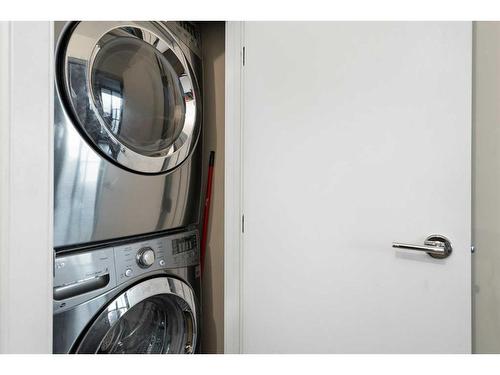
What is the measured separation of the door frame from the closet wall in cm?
20

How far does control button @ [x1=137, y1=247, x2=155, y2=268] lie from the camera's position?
1.11m

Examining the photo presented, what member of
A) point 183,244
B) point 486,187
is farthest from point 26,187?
point 486,187

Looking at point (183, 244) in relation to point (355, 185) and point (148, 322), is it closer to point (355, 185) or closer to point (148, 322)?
point (148, 322)

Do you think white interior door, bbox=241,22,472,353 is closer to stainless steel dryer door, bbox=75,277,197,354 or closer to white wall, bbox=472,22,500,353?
white wall, bbox=472,22,500,353

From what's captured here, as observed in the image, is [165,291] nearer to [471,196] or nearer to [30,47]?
[30,47]

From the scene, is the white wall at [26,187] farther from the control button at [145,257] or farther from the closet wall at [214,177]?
the closet wall at [214,177]

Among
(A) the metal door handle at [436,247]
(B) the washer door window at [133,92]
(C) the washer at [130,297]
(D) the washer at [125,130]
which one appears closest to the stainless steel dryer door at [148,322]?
(C) the washer at [130,297]

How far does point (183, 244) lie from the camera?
1.32 meters

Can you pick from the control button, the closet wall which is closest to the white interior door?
the closet wall

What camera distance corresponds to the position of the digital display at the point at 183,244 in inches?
50.2

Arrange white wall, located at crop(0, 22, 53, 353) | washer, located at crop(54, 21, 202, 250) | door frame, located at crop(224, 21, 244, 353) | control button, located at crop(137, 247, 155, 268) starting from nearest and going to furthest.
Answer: white wall, located at crop(0, 22, 53, 353), washer, located at crop(54, 21, 202, 250), control button, located at crop(137, 247, 155, 268), door frame, located at crop(224, 21, 244, 353)

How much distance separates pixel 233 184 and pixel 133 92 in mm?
534

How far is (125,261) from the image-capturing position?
1.06m

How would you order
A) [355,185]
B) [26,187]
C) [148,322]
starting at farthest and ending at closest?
1. [148,322]
2. [355,185]
3. [26,187]
